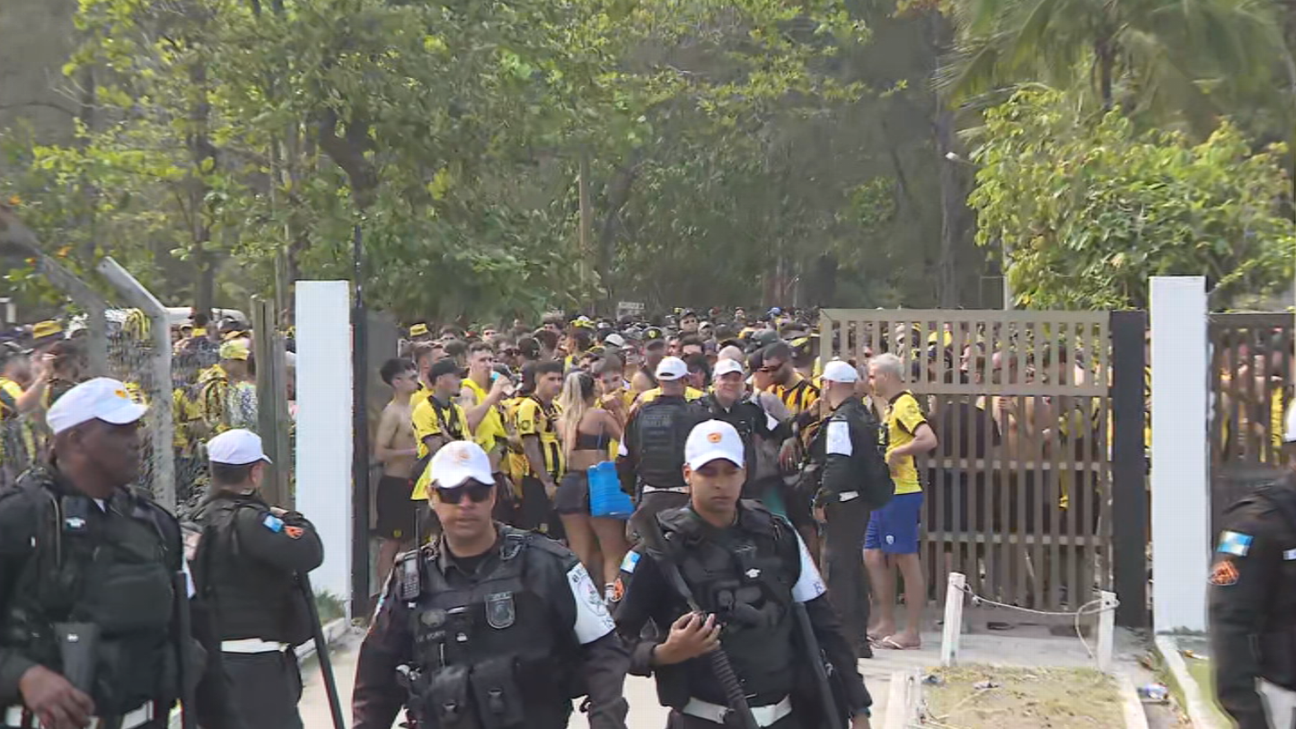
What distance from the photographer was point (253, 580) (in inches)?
229

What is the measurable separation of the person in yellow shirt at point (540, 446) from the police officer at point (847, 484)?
2219 millimetres

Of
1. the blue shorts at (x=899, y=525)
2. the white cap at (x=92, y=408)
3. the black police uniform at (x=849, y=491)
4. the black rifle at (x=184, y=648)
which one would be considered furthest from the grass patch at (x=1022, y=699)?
the white cap at (x=92, y=408)

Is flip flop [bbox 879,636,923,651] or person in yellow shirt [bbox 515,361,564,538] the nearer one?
flip flop [bbox 879,636,923,651]

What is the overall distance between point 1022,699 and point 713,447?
4.01 m

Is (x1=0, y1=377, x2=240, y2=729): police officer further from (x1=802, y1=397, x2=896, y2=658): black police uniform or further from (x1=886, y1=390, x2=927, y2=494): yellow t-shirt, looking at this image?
(x1=886, y1=390, x2=927, y2=494): yellow t-shirt

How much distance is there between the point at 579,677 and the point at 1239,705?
6.10ft

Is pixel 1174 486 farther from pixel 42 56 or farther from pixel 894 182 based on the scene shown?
pixel 894 182

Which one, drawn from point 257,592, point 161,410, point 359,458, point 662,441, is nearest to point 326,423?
point 359,458

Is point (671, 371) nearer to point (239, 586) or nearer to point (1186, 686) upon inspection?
point (1186, 686)

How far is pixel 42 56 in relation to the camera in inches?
1378

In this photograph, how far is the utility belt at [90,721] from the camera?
13.9ft

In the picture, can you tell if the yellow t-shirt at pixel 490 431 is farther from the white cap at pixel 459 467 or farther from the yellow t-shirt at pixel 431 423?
the white cap at pixel 459 467

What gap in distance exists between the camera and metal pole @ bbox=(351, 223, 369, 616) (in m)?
10.4

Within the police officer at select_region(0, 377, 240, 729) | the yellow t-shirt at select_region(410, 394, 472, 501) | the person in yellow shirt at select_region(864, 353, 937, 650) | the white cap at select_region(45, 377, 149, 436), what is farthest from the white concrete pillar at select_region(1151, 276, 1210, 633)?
the white cap at select_region(45, 377, 149, 436)
